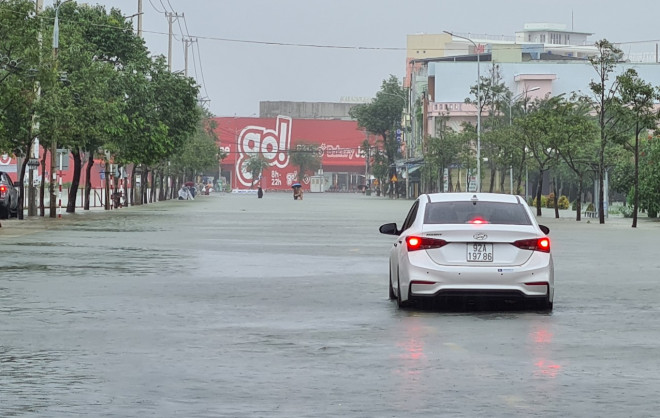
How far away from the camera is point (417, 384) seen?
11.2 metres

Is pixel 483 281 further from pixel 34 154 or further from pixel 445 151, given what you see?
pixel 445 151

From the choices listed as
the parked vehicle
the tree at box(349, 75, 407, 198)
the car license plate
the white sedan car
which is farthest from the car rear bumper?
the tree at box(349, 75, 407, 198)

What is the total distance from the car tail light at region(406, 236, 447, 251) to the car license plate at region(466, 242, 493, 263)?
1.03 ft

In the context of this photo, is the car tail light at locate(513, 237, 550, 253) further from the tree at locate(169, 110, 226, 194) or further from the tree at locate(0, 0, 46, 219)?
the tree at locate(169, 110, 226, 194)

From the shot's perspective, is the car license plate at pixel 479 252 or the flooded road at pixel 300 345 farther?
the car license plate at pixel 479 252

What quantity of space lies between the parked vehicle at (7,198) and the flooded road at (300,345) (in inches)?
1004

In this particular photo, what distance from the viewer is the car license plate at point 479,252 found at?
57.3ft

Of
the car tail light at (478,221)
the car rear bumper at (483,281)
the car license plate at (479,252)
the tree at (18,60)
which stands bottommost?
the car rear bumper at (483,281)

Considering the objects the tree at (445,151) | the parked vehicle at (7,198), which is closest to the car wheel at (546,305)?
the parked vehicle at (7,198)

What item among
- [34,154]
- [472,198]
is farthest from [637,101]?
[472,198]

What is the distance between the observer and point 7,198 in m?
52.9

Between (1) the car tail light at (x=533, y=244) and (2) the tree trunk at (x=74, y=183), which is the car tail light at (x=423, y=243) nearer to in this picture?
(1) the car tail light at (x=533, y=244)

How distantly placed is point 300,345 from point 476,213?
4987 mm

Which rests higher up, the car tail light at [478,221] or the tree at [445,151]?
the tree at [445,151]
